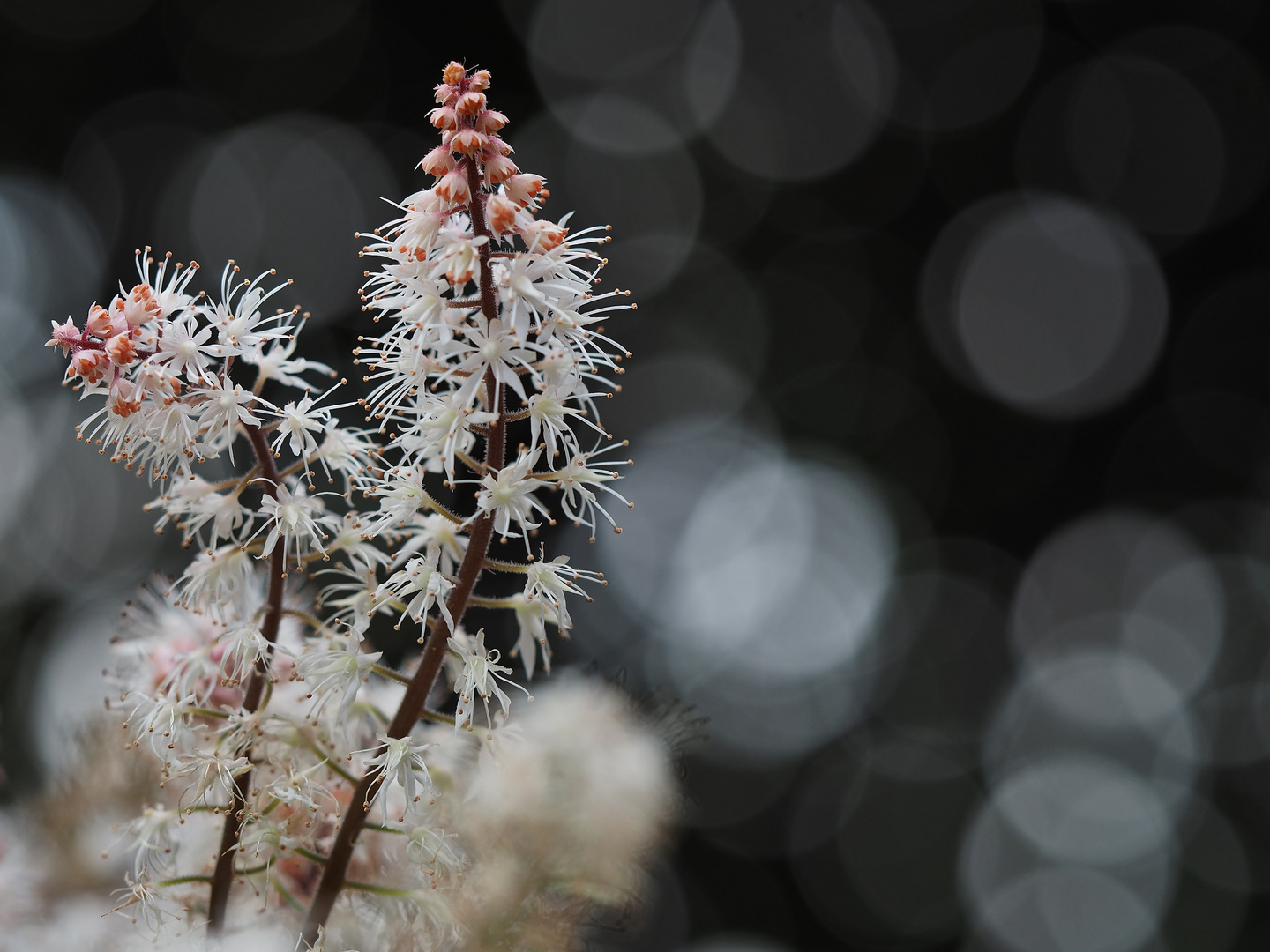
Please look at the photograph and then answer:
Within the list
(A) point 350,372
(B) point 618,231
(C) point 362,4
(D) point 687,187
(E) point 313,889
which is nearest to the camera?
(E) point 313,889

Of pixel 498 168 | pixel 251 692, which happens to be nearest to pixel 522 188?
pixel 498 168

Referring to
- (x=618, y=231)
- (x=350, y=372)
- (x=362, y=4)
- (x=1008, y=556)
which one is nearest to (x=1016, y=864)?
(x=1008, y=556)

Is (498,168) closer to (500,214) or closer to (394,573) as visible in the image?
(500,214)

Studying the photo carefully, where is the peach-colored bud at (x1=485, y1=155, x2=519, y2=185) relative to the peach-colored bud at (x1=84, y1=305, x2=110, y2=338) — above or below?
above

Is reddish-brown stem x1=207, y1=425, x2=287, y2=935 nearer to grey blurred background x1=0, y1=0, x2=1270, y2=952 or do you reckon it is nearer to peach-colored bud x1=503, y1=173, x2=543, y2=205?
peach-colored bud x1=503, y1=173, x2=543, y2=205

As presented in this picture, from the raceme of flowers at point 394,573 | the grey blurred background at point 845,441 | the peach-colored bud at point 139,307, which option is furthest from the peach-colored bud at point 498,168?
the grey blurred background at point 845,441

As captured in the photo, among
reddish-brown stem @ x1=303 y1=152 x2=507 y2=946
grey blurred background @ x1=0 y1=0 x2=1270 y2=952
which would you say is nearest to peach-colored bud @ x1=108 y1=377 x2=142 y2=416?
reddish-brown stem @ x1=303 y1=152 x2=507 y2=946

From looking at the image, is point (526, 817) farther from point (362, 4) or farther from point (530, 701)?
point (362, 4)
